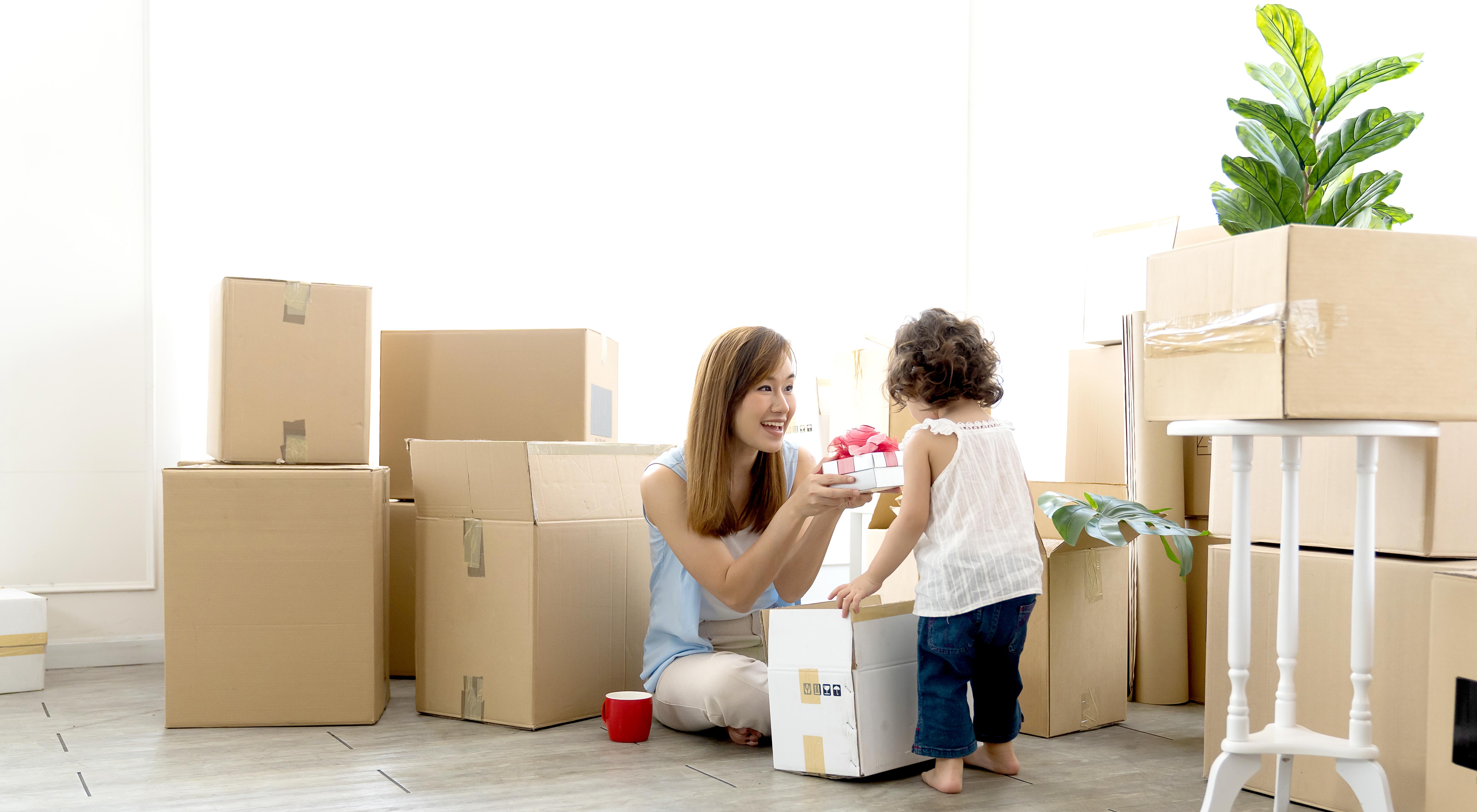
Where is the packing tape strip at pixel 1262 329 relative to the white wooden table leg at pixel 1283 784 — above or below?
above

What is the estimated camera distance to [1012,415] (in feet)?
Answer: 12.1

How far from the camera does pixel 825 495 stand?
1763 mm

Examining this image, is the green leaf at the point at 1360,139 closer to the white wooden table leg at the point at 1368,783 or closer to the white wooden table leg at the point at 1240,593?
the white wooden table leg at the point at 1240,593

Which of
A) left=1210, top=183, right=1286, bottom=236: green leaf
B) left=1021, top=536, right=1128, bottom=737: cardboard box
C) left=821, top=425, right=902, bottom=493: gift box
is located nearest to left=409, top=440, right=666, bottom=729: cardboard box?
left=821, top=425, right=902, bottom=493: gift box

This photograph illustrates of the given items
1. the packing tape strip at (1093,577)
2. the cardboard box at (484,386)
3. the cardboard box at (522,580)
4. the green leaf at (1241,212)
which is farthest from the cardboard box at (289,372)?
the green leaf at (1241,212)

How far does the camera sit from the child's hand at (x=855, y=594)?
1664mm

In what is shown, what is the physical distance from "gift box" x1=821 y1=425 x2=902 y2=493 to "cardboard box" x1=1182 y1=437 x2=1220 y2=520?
1078mm

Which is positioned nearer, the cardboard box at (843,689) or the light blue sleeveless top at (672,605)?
the cardboard box at (843,689)

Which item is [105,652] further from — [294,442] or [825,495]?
[825,495]

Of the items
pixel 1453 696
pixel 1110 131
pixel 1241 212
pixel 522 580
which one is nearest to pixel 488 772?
pixel 522 580

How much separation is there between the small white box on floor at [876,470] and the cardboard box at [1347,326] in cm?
52

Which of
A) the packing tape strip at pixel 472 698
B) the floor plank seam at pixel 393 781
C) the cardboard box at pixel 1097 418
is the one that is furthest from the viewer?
the cardboard box at pixel 1097 418

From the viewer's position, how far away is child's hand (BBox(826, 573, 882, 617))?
5.46ft

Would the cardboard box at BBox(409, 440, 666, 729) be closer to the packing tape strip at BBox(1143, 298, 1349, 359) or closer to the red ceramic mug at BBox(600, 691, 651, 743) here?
the red ceramic mug at BBox(600, 691, 651, 743)
